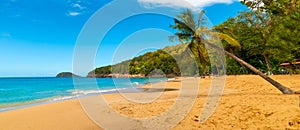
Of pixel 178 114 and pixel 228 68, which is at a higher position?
pixel 228 68

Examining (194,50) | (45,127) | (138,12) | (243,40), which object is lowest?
(45,127)

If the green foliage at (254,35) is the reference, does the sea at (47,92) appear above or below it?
below

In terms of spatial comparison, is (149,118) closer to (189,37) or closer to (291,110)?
Result: (291,110)

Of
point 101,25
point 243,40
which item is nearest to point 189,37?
point 101,25

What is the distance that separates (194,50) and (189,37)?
3.07 ft

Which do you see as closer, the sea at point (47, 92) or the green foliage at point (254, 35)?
the green foliage at point (254, 35)

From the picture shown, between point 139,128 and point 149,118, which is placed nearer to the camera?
point 139,128

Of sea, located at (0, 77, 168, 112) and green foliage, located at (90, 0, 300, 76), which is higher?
green foliage, located at (90, 0, 300, 76)

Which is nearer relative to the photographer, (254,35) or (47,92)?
(47,92)

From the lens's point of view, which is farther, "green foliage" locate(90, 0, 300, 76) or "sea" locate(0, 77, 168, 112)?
"sea" locate(0, 77, 168, 112)

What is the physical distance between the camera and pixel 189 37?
1511 cm

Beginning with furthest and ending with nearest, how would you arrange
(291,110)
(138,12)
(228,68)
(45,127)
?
(228,68)
(138,12)
(45,127)
(291,110)

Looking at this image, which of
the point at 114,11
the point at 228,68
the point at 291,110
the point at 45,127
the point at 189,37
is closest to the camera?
the point at 291,110

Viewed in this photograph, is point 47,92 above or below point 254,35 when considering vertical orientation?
below
